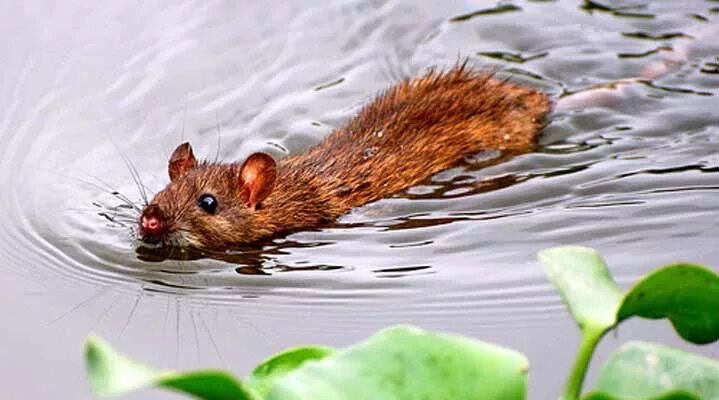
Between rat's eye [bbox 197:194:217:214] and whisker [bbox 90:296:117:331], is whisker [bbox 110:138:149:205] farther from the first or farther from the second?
whisker [bbox 90:296:117:331]

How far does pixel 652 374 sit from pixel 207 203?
4.50 m

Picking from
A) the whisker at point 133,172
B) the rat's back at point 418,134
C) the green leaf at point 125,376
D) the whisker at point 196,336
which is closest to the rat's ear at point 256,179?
the rat's back at point 418,134

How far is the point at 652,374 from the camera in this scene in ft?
6.42

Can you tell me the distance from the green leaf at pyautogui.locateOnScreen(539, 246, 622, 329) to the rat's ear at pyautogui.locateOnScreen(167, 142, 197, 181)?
4366mm

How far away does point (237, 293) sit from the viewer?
5.68 m

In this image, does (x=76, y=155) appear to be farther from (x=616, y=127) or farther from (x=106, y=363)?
(x=106, y=363)

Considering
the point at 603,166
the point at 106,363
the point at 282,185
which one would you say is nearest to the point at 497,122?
the point at 603,166

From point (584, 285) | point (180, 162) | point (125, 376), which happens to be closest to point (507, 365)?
point (584, 285)

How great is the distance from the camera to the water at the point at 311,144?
522cm

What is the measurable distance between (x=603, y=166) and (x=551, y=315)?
79.6 inches

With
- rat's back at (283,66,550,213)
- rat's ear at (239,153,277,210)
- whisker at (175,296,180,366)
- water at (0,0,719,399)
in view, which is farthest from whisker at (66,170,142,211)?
whisker at (175,296,180,366)

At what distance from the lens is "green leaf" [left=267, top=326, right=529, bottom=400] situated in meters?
2.00

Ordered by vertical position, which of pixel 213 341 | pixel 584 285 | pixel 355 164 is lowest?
pixel 213 341

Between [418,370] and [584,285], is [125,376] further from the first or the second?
[584,285]
